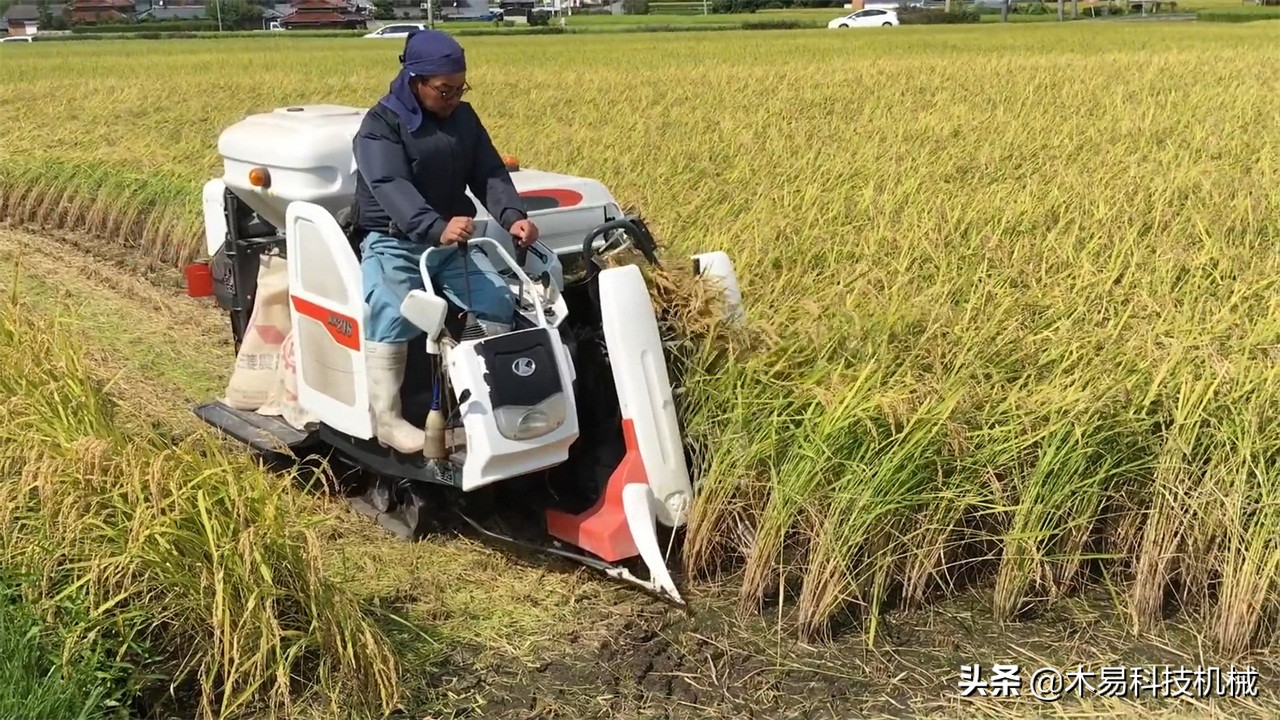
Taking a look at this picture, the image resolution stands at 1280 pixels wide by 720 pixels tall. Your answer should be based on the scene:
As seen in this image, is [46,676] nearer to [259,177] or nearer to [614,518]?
[614,518]

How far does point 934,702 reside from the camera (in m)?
2.91

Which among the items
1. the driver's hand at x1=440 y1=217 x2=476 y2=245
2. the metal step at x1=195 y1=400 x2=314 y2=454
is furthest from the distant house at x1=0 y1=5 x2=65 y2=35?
the driver's hand at x1=440 y1=217 x2=476 y2=245

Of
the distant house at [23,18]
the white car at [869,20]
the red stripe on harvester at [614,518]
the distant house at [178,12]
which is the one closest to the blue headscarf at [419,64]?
the red stripe on harvester at [614,518]

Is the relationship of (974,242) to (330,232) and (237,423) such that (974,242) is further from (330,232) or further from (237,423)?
(237,423)

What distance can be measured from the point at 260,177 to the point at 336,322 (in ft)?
2.37

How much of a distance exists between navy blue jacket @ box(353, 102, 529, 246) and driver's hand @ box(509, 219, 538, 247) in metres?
0.11

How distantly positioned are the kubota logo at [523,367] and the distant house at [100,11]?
7373 centimetres

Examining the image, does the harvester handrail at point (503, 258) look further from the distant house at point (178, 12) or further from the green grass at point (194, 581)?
the distant house at point (178, 12)

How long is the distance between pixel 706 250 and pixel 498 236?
1.50m

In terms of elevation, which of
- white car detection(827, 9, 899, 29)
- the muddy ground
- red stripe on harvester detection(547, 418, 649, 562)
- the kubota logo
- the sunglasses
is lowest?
the muddy ground

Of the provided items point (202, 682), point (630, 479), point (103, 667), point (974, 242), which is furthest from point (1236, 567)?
point (103, 667)

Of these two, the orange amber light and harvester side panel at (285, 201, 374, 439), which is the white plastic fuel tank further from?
harvester side panel at (285, 201, 374, 439)

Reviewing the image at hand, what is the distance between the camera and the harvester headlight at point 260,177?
13.5 feet

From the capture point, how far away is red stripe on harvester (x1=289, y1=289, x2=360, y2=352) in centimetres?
366
